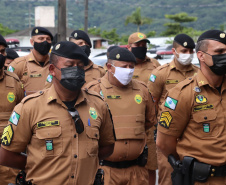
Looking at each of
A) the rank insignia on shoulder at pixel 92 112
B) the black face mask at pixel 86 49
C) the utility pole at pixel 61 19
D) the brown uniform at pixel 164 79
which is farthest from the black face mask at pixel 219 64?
the utility pole at pixel 61 19

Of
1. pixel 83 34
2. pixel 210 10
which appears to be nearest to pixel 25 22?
pixel 210 10

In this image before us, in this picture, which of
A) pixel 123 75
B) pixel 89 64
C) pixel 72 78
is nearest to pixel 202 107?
pixel 72 78

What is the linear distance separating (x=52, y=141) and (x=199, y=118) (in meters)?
1.48

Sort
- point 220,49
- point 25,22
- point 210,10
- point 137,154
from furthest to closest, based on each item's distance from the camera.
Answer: point 210,10 < point 25,22 < point 137,154 < point 220,49

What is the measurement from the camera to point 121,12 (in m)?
146

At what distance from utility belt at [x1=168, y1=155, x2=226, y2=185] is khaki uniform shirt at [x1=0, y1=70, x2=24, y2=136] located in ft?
7.43

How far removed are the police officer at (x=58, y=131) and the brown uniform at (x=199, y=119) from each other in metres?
0.96

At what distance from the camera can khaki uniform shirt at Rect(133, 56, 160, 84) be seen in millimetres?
7953

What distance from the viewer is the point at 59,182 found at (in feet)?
11.6

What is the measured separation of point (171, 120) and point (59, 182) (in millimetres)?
1351

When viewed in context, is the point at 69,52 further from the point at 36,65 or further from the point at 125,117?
the point at 36,65

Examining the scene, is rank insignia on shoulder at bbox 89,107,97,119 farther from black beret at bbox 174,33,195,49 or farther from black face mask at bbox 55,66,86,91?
black beret at bbox 174,33,195,49

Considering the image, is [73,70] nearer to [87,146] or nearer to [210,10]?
[87,146]

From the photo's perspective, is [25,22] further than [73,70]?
Yes
